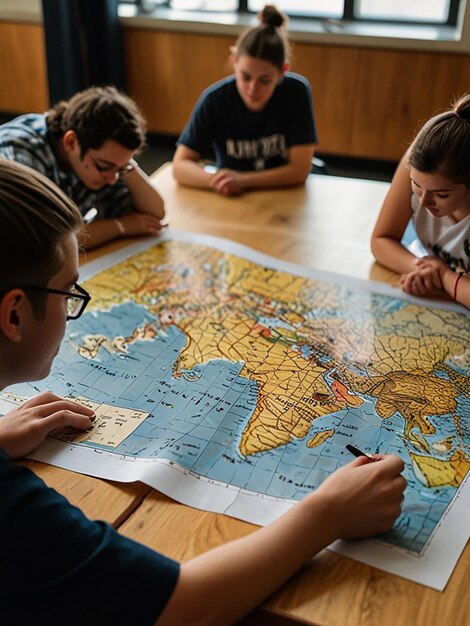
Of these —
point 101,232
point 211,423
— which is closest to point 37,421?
point 211,423

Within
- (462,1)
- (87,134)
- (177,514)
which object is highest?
(462,1)

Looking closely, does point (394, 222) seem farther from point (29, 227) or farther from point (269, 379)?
point (29, 227)

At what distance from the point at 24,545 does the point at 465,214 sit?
3.80 ft

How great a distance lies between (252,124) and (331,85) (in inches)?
75.1

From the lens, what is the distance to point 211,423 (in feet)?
3.26

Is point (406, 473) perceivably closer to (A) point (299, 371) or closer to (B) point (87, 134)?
(A) point (299, 371)

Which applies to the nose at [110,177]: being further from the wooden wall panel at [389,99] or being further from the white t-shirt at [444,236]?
the wooden wall panel at [389,99]

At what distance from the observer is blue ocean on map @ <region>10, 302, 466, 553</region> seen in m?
0.88

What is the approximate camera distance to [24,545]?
65 cm

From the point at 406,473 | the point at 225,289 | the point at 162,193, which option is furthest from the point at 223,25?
the point at 406,473

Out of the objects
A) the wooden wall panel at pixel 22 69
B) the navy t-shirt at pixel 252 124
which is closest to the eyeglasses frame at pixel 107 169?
the navy t-shirt at pixel 252 124

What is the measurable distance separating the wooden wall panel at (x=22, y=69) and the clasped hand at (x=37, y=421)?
12.7 feet

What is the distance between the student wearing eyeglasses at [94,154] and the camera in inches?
60.7

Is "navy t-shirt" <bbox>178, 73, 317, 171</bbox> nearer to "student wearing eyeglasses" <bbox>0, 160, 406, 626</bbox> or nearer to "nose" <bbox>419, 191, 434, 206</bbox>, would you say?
→ "nose" <bbox>419, 191, 434, 206</bbox>
